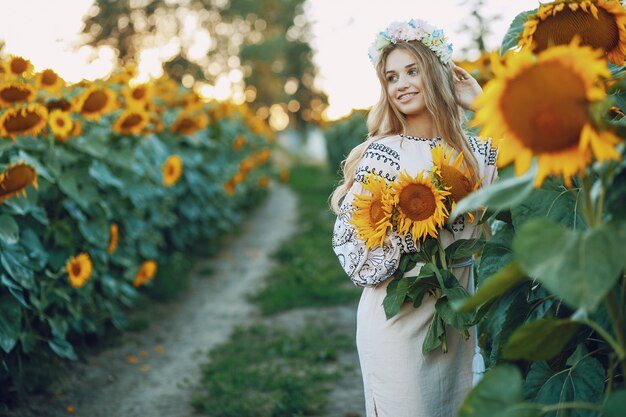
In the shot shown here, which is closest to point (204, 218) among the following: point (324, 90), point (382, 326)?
point (382, 326)

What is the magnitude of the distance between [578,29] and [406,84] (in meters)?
0.82

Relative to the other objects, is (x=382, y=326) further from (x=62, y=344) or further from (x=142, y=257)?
(x=142, y=257)

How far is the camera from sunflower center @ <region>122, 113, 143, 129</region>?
5023mm

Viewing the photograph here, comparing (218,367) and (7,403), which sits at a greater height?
(7,403)

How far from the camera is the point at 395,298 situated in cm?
235

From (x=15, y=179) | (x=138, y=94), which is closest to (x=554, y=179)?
(x=15, y=179)

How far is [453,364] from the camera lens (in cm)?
247

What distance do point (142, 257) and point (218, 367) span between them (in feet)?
5.73

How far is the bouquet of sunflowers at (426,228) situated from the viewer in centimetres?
225

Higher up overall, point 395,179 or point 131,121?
point 131,121

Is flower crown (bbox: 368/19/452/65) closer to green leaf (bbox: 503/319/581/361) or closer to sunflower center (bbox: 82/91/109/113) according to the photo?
green leaf (bbox: 503/319/581/361)

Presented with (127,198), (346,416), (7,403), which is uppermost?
(127,198)

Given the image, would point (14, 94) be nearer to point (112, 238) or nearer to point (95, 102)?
point (95, 102)

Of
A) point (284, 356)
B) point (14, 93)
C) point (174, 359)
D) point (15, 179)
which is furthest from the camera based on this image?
point (174, 359)
